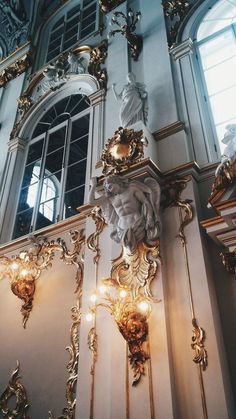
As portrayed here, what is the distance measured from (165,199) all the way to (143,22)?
14.8 feet

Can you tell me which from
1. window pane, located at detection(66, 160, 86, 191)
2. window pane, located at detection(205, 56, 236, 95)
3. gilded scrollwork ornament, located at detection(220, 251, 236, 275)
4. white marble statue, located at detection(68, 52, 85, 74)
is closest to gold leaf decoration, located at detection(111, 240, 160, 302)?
gilded scrollwork ornament, located at detection(220, 251, 236, 275)

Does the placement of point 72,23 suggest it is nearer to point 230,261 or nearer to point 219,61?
point 219,61

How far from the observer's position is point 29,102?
801cm

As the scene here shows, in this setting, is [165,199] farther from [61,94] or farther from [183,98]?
[61,94]

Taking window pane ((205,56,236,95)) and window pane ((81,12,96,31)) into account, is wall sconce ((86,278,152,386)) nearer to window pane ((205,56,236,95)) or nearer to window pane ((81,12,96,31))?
window pane ((205,56,236,95))

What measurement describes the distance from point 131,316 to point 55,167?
3831 millimetres

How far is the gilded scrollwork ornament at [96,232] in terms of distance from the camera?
14.2ft

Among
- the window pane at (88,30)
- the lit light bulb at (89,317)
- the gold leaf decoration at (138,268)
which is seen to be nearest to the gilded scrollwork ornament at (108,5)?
the window pane at (88,30)

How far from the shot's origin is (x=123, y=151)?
182 inches

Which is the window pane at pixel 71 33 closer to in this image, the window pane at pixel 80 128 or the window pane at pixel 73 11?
the window pane at pixel 73 11

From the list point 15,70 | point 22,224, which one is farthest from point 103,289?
point 15,70

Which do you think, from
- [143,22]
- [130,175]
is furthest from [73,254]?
[143,22]

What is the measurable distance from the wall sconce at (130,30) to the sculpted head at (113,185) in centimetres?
331

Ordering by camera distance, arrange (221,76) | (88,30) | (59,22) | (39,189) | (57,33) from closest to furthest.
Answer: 1. (221,76)
2. (39,189)
3. (88,30)
4. (57,33)
5. (59,22)
